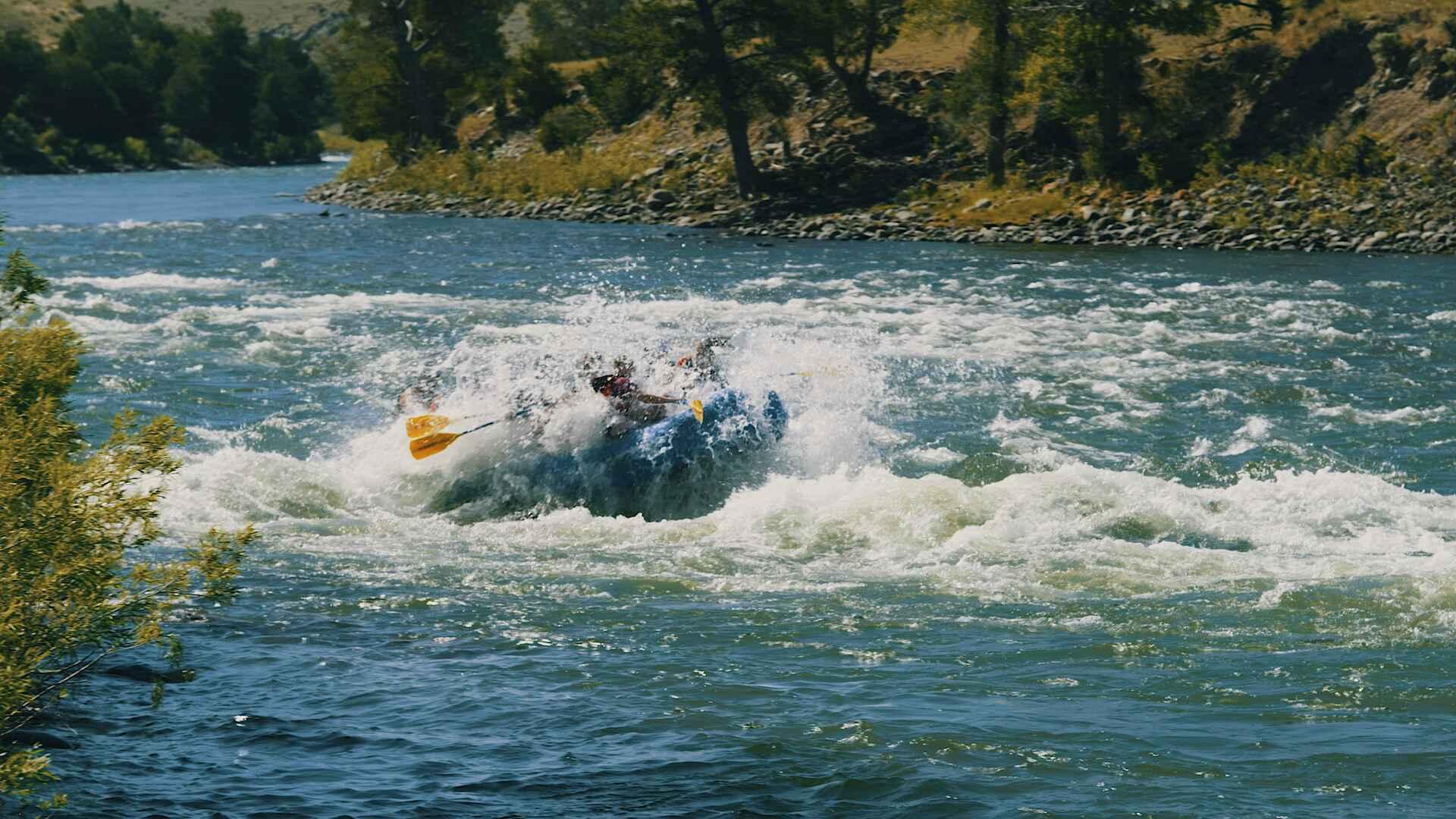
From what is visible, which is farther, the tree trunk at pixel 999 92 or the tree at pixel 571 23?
the tree at pixel 571 23

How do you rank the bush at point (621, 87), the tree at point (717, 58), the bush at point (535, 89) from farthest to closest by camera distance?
the bush at point (535, 89) → the bush at point (621, 87) → the tree at point (717, 58)

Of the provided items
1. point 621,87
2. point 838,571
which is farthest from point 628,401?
point 621,87

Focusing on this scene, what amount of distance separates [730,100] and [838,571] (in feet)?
124

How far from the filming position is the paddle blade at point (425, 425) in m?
20.2

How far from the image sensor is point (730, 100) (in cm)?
5275

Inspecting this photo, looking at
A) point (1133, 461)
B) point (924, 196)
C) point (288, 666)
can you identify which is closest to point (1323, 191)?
point (924, 196)

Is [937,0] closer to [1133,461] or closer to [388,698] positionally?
[1133,461]

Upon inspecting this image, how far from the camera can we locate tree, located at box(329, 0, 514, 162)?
70750mm

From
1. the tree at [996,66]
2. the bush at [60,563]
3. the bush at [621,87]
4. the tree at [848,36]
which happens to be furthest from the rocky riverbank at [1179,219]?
the bush at [60,563]

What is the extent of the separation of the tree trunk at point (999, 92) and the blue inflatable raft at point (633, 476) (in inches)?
1273

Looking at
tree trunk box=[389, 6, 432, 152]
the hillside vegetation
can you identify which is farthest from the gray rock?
the hillside vegetation

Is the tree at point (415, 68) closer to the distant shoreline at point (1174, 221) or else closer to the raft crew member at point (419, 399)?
the distant shoreline at point (1174, 221)

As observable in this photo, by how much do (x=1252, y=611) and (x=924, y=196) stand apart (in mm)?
37046

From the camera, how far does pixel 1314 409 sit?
2406cm
